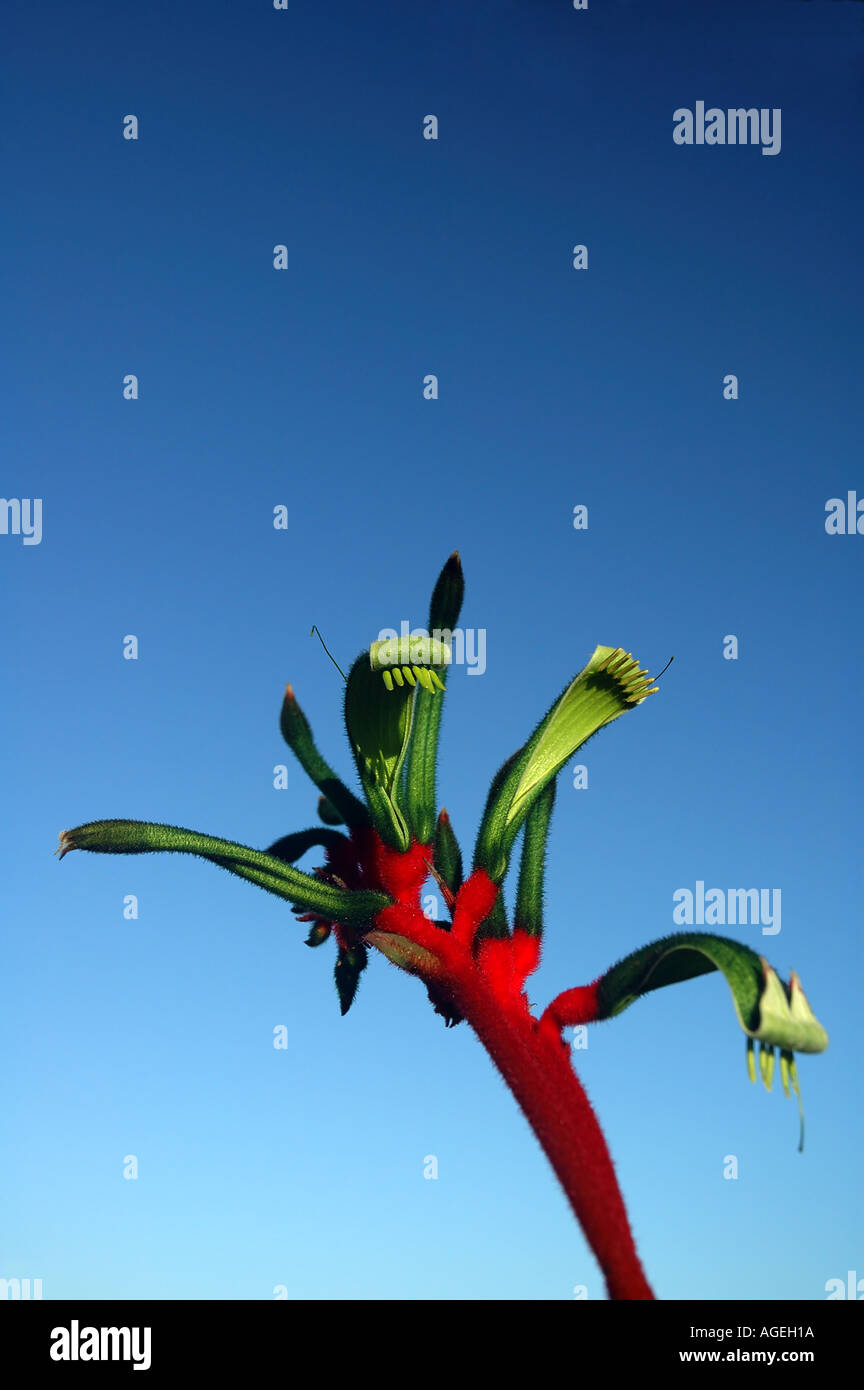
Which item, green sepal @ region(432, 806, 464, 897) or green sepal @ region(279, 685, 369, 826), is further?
green sepal @ region(279, 685, 369, 826)

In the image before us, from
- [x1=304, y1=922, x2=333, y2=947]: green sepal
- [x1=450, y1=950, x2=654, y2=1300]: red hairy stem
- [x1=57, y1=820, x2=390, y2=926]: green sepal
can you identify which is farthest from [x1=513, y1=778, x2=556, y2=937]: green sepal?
[x1=304, y1=922, x2=333, y2=947]: green sepal

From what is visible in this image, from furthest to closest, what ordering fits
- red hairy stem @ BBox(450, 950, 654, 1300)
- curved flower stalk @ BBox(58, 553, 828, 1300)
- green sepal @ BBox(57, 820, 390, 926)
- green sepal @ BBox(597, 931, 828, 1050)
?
green sepal @ BBox(57, 820, 390, 926)
curved flower stalk @ BBox(58, 553, 828, 1300)
red hairy stem @ BBox(450, 950, 654, 1300)
green sepal @ BBox(597, 931, 828, 1050)

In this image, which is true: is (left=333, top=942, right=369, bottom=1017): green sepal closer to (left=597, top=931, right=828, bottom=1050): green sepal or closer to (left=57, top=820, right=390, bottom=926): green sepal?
(left=57, top=820, right=390, bottom=926): green sepal

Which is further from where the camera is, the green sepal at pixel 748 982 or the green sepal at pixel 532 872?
the green sepal at pixel 532 872

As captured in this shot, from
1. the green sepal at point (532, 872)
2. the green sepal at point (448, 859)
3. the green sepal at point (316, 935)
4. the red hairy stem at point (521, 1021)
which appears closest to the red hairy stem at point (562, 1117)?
the red hairy stem at point (521, 1021)

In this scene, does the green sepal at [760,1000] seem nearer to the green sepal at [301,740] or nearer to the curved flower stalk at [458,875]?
the curved flower stalk at [458,875]

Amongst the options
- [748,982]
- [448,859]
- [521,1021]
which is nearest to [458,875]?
[448,859]

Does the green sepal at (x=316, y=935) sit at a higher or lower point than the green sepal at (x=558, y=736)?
lower

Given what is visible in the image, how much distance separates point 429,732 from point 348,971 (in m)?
0.45

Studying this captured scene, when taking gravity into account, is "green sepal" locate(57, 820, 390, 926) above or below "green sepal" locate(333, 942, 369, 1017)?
above

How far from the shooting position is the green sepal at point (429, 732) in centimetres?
180

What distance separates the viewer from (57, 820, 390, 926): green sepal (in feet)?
5.48

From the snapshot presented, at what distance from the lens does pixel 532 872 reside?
5.78ft
